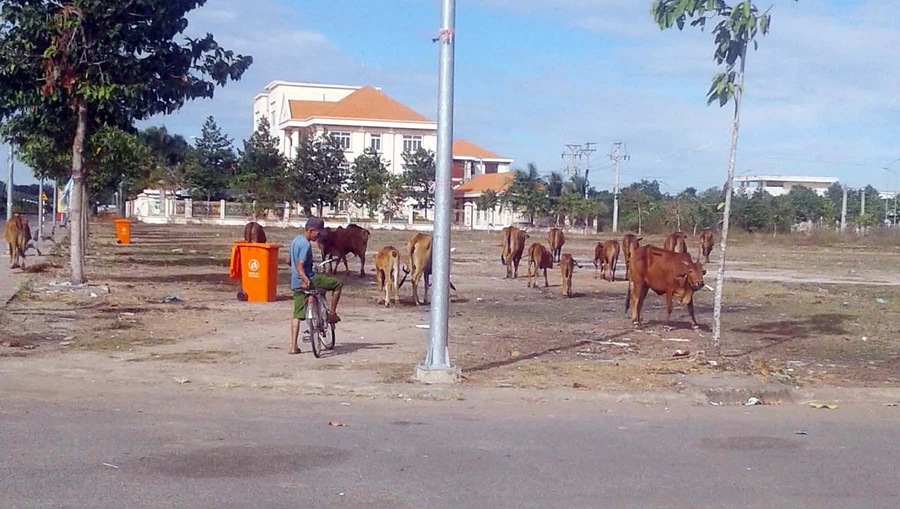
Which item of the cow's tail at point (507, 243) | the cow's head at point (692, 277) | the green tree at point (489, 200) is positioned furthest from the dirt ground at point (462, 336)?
the green tree at point (489, 200)

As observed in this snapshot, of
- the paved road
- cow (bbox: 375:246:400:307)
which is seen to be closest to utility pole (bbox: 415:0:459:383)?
the paved road

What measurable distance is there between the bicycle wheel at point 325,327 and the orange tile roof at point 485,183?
248 feet

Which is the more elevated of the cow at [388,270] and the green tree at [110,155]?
the green tree at [110,155]

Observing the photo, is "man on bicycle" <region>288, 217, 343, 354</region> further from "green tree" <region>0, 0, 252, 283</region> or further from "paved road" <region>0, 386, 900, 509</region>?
"green tree" <region>0, 0, 252, 283</region>

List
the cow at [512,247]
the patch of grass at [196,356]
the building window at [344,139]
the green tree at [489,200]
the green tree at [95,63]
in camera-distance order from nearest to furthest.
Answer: the patch of grass at [196,356] < the green tree at [95,63] < the cow at [512,247] < the green tree at [489,200] < the building window at [344,139]

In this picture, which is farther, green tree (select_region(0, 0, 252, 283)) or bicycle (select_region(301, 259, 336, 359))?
green tree (select_region(0, 0, 252, 283))

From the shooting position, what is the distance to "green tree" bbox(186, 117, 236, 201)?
88.8m

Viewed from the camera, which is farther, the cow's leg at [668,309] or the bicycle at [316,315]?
the cow's leg at [668,309]

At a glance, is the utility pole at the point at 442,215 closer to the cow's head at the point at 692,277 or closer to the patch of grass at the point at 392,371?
the patch of grass at the point at 392,371

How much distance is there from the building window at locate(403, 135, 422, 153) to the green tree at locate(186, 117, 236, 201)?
1472 cm

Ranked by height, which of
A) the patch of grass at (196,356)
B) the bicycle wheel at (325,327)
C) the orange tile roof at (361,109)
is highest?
the orange tile roof at (361,109)

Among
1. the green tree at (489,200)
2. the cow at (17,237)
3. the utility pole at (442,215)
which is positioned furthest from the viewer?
the green tree at (489,200)

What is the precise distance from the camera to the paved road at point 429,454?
7.57m

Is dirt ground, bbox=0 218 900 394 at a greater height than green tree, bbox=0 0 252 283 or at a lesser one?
lesser
